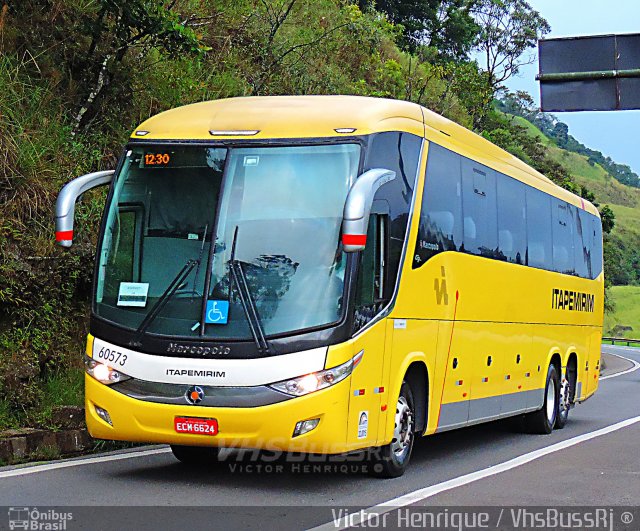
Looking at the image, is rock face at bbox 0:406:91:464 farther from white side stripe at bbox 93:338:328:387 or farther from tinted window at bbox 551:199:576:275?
tinted window at bbox 551:199:576:275

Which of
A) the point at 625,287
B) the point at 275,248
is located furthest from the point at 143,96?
the point at 625,287

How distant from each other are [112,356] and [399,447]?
2758 mm

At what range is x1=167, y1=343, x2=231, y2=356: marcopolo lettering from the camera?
905 centimetres

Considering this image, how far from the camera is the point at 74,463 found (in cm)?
1033

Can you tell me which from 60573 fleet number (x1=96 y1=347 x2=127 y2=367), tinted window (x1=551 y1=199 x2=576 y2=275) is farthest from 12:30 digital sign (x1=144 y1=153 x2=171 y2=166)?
tinted window (x1=551 y1=199 x2=576 y2=275)

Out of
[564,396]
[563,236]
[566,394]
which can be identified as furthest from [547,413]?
[563,236]

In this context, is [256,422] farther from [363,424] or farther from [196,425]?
[363,424]

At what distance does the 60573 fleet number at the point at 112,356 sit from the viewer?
938cm

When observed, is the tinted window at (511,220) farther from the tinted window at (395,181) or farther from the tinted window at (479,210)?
the tinted window at (395,181)

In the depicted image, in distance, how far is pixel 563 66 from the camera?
15.3 metres

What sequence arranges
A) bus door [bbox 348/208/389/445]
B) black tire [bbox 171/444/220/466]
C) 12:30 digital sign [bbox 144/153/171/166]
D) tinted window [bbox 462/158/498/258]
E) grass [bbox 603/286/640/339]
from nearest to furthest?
bus door [bbox 348/208/389/445] → 12:30 digital sign [bbox 144/153/171/166] → black tire [bbox 171/444/220/466] → tinted window [bbox 462/158/498/258] → grass [bbox 603/286/640/339]

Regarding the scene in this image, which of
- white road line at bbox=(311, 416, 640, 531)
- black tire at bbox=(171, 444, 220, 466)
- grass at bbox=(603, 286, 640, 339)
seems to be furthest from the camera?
grass at bbox=(603, 286, 640, 339)

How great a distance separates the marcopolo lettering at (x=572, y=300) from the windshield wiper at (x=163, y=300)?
789 cm

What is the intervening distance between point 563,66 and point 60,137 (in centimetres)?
681
